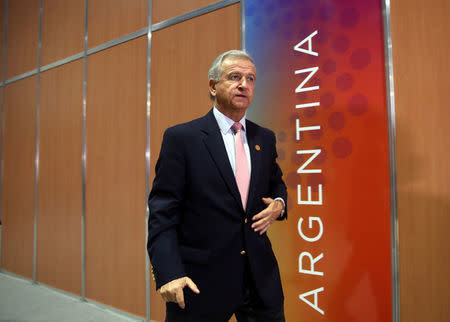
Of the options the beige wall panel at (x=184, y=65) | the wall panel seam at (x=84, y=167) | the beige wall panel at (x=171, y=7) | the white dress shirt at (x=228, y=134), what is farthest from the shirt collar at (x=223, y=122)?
the wall panel seam at (x=84, y=167)

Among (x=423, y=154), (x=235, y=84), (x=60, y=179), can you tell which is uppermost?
(x=235, y=84)

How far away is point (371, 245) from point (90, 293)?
2945 mm

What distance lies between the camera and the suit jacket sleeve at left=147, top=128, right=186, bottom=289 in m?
1.10

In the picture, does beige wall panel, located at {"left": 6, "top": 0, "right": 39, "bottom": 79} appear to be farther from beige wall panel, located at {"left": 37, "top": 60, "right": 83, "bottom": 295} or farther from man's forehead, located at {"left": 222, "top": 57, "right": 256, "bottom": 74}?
man's forehead, located at {"left": 222, "top": 57, "right": 256, "bottom": 74}

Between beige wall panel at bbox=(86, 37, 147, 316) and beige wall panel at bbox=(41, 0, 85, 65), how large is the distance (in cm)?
43

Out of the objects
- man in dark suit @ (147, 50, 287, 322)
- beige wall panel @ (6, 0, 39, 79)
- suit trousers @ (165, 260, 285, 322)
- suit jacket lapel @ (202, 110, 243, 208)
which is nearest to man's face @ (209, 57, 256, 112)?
man in dark suit @ (147, 50, 287, 322)

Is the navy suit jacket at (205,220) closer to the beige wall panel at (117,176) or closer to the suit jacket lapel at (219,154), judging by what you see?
the suit jacket lapel at (219,154)

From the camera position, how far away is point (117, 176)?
131 inches

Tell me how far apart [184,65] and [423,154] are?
1947 mm

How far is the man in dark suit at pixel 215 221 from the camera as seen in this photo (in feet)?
3.87

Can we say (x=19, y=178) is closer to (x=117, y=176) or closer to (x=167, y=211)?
(x=117, y=176)

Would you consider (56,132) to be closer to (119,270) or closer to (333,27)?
(119,270)

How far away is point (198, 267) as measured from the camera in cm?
120

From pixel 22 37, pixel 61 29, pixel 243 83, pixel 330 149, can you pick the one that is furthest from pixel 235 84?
pixel 22 37
